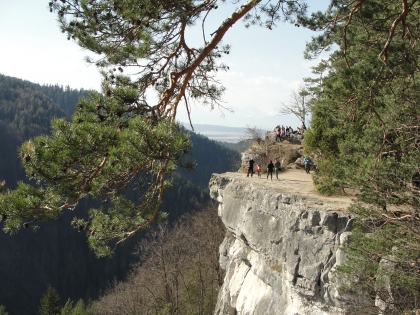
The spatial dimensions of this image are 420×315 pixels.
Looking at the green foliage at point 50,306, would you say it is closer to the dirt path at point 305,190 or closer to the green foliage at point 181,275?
the green foliage at point 181,275

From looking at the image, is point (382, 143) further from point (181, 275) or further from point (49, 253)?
point (49, 253)

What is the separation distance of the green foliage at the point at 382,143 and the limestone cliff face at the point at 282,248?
0.99 metres

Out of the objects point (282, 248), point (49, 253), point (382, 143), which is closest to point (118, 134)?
point (382, 143)

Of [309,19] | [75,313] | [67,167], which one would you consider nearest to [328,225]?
[309,19]

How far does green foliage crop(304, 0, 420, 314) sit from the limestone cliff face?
987 millimetres

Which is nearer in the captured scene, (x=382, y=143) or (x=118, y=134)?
(x=118, y=134)

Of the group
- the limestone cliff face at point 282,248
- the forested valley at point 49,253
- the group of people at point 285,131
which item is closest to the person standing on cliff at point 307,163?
the limestone cliff face at point 282,248

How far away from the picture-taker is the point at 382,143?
6199 millimetres

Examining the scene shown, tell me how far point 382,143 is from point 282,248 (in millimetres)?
4030

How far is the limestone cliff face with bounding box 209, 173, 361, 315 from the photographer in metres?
7.70

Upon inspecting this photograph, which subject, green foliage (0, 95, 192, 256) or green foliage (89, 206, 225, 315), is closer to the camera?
green foliage (0, 95, 192, 256)

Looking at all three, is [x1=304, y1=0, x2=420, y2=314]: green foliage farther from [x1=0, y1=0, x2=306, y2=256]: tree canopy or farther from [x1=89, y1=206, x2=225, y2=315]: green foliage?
[x1=89, y1=206, x2=225, y2=315]: green foliage

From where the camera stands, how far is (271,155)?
57.2 feet

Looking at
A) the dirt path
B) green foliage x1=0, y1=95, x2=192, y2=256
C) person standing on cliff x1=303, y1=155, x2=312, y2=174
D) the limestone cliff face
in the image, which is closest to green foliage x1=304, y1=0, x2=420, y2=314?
the limestone cliff face
